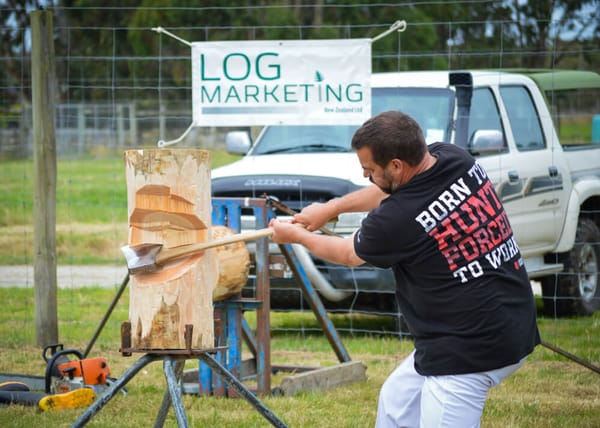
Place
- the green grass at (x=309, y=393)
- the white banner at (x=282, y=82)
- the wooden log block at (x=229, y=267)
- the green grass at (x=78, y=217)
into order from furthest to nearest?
the green grass at (x=78, y=217)
the white banner at (x=282, y=82)
the wooden log block at (x=229, y=267)
the green grass at (x=309, y=393)

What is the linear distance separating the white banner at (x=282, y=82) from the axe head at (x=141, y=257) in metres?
3.41

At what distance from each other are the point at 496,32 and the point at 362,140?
76.5 feet

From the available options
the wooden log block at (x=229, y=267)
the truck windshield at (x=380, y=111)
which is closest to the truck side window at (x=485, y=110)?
the truck windshield at (x=380, y=111)

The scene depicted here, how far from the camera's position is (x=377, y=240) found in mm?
3887

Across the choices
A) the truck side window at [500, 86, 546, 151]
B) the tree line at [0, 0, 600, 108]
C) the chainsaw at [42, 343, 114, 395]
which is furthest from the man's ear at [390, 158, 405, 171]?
the tree line at [0, 0, 600, 108]

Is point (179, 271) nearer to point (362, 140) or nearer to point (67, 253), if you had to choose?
point (362, 140)

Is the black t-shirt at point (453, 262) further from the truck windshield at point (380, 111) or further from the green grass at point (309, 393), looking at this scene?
the truck windshield at point (380, 111)

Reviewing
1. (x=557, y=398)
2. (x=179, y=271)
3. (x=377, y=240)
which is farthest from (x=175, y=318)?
(x=557, y=398)

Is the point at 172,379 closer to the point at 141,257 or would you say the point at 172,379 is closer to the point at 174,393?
the point at 174,393

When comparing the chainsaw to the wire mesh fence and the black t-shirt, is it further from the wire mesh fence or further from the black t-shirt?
the wire mesh fence

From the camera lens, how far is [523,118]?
9375 mm

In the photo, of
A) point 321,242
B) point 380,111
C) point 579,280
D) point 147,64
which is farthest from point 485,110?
point 147,64

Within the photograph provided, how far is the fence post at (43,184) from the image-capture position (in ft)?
26.7

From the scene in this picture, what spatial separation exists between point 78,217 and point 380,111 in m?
8.71
